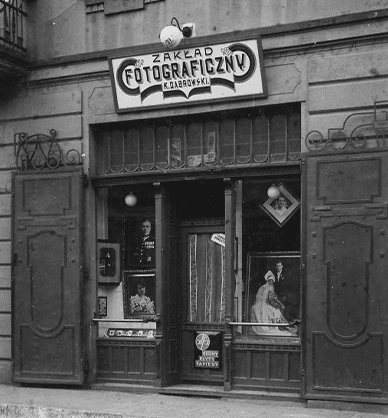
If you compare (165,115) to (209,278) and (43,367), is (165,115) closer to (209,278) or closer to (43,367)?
(209,278)

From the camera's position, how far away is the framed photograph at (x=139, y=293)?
40.2 ft

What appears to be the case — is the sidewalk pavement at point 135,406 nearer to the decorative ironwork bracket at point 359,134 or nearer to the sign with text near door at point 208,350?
the sign with text near door at point 208,350

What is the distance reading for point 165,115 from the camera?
11828 mm

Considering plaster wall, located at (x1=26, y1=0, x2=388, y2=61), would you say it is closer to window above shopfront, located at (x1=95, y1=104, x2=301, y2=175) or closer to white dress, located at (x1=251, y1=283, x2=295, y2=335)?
window above shopfront, located at (x1=95, y1=104, x2=301, y2=175)

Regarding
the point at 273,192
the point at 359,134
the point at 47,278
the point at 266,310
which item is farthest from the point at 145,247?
the point at 359,134

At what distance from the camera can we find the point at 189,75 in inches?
454

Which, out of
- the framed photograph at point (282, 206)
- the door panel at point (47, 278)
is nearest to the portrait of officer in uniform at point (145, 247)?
the door panel at point (47, 278)

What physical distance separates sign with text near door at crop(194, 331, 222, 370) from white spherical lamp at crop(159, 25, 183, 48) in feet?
13.0

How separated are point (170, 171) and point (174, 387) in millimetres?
2956

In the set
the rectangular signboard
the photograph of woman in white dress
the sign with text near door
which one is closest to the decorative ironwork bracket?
the rectangular signboard

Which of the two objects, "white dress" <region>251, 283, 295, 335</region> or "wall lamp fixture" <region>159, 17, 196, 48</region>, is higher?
"wall lamp fixture" <region>159, 17, 196, 48</region>

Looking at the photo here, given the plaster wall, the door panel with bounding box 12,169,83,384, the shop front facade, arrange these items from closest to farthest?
1. the shop front facade
2. the plaster wall
3. the door panel with bounding box 12,169,83,384

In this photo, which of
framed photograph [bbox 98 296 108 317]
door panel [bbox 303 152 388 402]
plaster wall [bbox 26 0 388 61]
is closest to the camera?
door panel [bbox 303 152 388 402]

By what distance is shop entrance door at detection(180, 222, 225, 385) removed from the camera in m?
11.9
